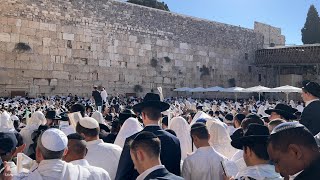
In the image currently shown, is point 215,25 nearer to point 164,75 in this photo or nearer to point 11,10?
point 164,75

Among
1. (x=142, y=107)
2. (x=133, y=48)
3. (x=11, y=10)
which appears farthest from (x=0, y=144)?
(x=133, y=48)

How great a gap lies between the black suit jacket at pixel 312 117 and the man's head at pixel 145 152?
2794 millimetres

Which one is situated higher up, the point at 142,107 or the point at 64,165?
the point at 142,107

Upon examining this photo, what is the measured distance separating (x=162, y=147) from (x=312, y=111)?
7.56ft

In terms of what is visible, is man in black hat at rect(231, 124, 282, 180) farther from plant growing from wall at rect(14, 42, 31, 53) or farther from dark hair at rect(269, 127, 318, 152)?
plant growing from wall at rect(14, 42, 31, 53)

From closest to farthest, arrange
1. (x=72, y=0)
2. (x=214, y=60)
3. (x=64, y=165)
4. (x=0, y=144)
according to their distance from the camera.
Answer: (x=64, y=165) < (x=0, y=144) < (x=72, y=0) < (x=214, y=60)

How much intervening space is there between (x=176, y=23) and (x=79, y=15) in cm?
743

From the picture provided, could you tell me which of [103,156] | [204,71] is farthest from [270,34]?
[103,156]

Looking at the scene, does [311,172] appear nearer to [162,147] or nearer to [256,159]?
[256,159]

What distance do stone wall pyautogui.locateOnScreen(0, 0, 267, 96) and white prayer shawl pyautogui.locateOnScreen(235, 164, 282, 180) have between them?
16.1m

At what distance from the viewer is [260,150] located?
2871mm

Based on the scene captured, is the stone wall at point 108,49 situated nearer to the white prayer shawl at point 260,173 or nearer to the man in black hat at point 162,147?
the man in black hat at point 162,147

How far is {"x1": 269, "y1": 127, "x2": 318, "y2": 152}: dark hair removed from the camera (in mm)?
1937

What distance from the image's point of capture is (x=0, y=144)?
3150 millimetres
